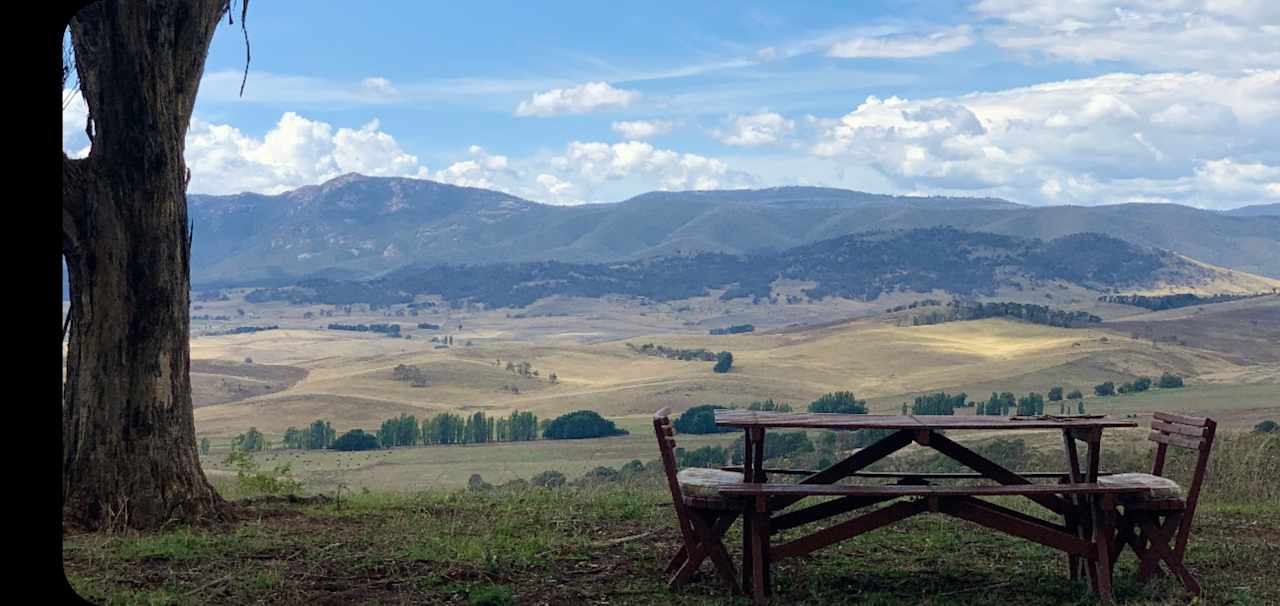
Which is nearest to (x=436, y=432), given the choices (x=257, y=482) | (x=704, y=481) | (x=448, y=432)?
(x=448, y=432)

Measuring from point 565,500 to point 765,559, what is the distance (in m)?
4.53

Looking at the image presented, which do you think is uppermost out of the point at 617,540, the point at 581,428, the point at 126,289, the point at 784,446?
the point at 126,289

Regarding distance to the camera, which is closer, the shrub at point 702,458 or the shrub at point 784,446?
the shrub at point 784,446

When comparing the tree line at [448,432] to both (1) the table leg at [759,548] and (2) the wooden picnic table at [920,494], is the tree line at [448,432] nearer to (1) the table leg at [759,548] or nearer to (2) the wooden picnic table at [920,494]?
(2) the wooden picnic table at [920,494]

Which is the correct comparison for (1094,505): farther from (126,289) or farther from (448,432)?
(448,432)

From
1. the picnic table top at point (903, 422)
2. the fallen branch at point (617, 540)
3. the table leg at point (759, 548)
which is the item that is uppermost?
Result: the picnic table top at point (903, 422)

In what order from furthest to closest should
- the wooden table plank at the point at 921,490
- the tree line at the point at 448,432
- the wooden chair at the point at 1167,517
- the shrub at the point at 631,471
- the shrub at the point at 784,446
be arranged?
the tree line at the point at 448,432 < the shrub at the point at 784,446 < the shrub at the point at 631,471 < the wooden chair at the point at 1167,517 < the wooden table plank at the point at 921,490

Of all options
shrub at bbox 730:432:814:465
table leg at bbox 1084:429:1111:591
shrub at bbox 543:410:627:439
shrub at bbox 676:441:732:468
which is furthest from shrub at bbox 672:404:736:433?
table leg at bbox 1084:429:1111:591

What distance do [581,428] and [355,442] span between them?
1108 centimetres

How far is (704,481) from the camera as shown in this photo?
8430 mm

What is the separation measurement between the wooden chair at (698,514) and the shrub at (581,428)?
5093cm

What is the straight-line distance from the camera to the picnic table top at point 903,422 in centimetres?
820

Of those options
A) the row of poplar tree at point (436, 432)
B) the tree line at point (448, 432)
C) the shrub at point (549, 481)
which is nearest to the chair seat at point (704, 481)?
the shrub at point (549, 481)

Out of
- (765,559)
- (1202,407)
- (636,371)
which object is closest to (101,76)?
(765,559)
